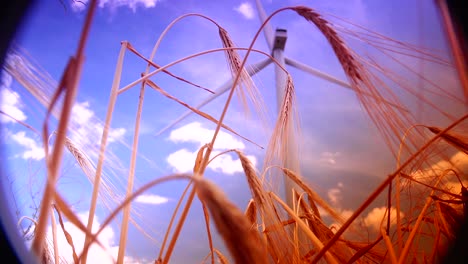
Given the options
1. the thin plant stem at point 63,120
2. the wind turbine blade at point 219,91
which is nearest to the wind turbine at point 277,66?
the wind turbine blade at point 219,91

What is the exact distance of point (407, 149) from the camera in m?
0.90

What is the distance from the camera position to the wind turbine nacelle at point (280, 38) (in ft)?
19.9

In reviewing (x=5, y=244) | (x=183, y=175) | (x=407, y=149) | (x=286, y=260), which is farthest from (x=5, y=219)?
(x=407, y=149)

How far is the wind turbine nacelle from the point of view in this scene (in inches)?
239

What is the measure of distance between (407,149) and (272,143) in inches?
15.8

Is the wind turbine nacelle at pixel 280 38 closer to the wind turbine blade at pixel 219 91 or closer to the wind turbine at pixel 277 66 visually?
the wind turbine at pixel 277 66

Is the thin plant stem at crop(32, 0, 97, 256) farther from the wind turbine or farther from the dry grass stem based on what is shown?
the wind turbine

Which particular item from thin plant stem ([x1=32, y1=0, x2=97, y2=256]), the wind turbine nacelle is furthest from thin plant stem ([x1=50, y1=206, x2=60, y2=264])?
the wind turbine nacelle

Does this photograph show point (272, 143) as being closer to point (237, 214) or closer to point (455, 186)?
point (455, 186)

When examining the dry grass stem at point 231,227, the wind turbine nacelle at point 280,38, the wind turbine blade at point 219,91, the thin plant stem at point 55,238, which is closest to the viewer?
the dry grass stem at point 231,227

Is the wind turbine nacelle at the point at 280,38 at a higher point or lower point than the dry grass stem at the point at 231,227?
higher

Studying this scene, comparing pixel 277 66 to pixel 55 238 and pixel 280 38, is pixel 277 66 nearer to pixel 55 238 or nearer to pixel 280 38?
pixel 280 38

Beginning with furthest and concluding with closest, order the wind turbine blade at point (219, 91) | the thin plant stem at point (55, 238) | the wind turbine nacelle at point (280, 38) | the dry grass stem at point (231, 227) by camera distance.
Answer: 1. the wind turbine nacelle at point (280, 38)
2. the wind turbine blade at point (219, 91)
3. the thin plant stem at point (55, 238)
4. the dry grass stem at point (231, 227)

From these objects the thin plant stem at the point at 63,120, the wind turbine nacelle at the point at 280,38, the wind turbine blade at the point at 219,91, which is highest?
the wind turbine nacelle at the point at 280,38
